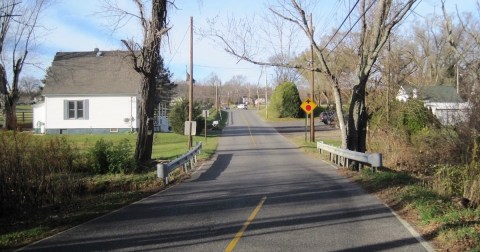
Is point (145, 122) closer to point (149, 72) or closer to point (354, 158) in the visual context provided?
point (149, 72)

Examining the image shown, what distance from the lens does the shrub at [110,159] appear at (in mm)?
20188

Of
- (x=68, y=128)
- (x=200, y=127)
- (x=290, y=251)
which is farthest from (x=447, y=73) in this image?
(x=290, y=251)

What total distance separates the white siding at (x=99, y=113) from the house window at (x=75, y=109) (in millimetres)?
252

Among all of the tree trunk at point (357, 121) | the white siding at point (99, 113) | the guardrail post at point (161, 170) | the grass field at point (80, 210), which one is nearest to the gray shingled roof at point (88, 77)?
the white siding at point (99, 113)

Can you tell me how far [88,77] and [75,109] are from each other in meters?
3.37

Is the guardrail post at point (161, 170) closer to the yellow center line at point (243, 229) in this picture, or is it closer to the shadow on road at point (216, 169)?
the shadow on road at point (216, 169)

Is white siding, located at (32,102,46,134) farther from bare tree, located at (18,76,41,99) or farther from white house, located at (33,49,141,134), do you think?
bare tree, located at (18,76,41,99)

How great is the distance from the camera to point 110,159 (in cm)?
2027

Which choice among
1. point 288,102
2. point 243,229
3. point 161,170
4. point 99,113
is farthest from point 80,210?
point 288,102

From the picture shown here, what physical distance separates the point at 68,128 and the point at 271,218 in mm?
35653

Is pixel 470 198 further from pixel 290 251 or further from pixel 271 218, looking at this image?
pixel 290 251

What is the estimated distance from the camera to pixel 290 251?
726cm

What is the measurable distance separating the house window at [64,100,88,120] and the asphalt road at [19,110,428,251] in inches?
1146

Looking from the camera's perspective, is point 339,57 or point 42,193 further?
point 339,57
